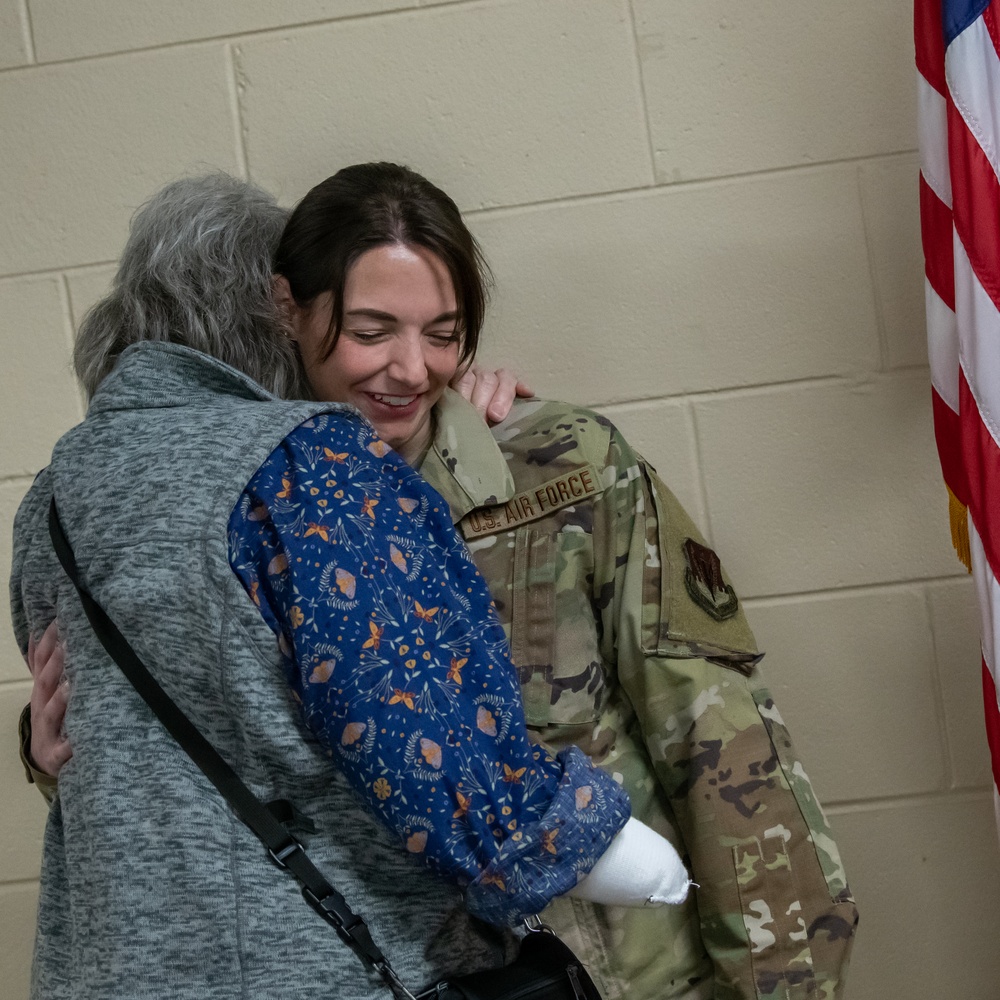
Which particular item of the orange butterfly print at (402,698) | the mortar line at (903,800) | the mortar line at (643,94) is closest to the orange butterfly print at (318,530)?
the orange butterfly print at (402,698)

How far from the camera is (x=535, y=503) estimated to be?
1.28m

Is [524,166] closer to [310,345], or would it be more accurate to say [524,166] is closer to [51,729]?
[310,345]

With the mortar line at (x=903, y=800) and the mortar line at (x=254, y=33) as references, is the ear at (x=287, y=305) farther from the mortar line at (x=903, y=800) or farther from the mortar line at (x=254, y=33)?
the mortar line at (x=903, y=800)

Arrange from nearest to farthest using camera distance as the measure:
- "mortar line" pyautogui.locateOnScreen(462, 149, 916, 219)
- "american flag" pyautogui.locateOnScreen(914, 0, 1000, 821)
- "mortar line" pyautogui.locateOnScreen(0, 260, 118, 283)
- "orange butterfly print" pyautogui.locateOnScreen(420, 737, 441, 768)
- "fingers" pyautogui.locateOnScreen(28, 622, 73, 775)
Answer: "orange butterfly print" pyautogui.locateOnScreen(420, 737, 441, 768) → "fingers" pyautogui.locateOnScreen(28, 622, 73, 775) → "american flag" pyautogui.locateOnScreen(914, 0, 1000, 821) → "mortar line" pyautogui.locateOnScreen(462, 149, 916, 219) → "mortar line" pyautogui.locateOnScreen(0, 260, 118, 283)

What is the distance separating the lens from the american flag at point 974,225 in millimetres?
1311

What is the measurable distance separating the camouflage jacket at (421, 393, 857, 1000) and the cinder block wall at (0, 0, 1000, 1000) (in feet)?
1.13

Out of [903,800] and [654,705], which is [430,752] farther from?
[903,800]

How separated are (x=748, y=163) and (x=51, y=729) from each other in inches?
46.7

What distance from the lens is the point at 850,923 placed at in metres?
1.23

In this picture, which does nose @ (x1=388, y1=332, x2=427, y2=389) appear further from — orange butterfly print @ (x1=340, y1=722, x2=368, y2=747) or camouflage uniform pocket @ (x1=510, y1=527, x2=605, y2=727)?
orange butterfly print @ (x1=340, y1=722, x2=368, y2=747)

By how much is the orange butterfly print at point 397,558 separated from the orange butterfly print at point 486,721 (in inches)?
4.9

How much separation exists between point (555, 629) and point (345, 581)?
46 cm

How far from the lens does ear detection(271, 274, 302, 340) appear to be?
1.26 metres

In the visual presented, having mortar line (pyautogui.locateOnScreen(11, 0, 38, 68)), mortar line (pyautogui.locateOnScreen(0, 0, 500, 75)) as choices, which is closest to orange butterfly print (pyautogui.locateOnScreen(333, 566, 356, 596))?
mortar line (pyautogui.locateOnScreen(0, 0, 500, 75))
